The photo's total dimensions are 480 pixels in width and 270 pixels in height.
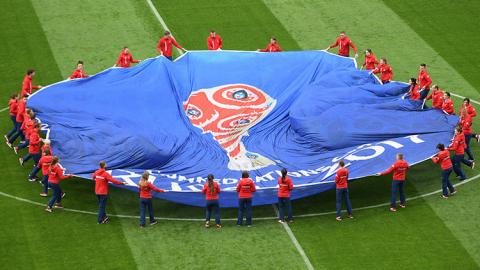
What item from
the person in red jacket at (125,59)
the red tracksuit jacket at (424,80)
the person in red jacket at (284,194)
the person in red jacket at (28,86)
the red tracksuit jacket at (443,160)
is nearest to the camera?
the person in red jacket at (284,194)

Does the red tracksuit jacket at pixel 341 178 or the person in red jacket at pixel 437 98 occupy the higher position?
the person in red jacket at pixel 437 98

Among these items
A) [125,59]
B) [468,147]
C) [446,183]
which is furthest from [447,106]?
[125,59]

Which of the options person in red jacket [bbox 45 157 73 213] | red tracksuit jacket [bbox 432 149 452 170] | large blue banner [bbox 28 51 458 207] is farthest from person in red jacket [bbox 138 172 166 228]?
red tracksuit jacket [bbox 432 149 452 170]

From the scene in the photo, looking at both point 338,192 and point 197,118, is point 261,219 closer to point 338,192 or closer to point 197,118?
point 338,192

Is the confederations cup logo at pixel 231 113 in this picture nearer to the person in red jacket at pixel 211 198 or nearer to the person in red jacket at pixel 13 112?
the person in red jacket at pixel 211 198

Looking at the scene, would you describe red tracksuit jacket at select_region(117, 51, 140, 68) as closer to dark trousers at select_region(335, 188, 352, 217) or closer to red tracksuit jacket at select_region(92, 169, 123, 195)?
red tracksuit jacket at select_region(92, 169, 123, 195)

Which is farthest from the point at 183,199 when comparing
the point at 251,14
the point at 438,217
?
the point at 251,14

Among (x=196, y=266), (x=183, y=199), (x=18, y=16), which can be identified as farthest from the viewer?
(x=18, y=16)

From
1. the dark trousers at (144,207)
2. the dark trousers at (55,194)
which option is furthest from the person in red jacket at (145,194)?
the dark trousers at (55,194)

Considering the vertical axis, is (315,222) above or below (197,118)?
below
